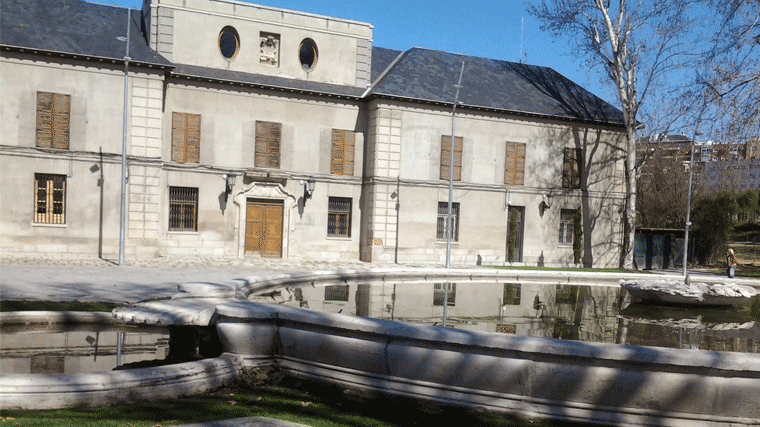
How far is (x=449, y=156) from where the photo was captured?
2948 centimetres

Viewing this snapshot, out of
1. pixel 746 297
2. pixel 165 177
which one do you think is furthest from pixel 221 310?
pixel 165 177

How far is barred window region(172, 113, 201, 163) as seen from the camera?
25.6 metres

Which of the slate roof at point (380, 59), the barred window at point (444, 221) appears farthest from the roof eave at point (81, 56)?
the barred window at point (444, 221)

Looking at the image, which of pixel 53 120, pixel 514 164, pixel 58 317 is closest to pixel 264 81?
pixel 53 120

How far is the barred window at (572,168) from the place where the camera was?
1256 inches

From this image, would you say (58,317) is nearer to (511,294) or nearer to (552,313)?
(552,313)

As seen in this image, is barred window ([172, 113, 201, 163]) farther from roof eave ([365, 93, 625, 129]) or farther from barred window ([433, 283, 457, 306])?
barred window ([433, 283, 457, 306])

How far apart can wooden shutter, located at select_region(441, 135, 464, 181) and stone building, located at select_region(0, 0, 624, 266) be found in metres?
0.08

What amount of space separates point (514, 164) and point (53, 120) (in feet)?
64.6

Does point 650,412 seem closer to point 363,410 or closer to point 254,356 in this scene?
point 363,410

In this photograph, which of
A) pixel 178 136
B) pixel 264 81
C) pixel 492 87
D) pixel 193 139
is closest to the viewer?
pixel 178 136

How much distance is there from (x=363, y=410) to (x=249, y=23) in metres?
24.3

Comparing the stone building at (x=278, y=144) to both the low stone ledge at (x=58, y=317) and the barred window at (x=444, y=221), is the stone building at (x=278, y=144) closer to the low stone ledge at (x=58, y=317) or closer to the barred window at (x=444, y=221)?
the barred window at (x=444, y=221)

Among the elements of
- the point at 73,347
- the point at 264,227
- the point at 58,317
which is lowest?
the point at 73,347
